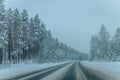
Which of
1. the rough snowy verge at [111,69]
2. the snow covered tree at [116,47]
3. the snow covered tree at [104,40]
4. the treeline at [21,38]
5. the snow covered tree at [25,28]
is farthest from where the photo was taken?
the snow covered tree at [104,40]

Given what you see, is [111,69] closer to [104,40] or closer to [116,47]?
[116,47]

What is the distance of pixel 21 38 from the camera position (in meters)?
95.3

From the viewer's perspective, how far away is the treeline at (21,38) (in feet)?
245

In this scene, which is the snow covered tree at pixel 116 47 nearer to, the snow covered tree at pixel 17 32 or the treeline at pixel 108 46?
the treeline at pixel 108 46

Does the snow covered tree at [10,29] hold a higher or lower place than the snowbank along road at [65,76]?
higher

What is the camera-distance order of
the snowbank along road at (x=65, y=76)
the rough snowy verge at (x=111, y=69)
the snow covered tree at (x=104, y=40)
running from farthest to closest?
the snow covered tree at (x=104, y=40), the rough snowy verge at (x=111, y=69), the snowbank along road at (x=65, y=76)

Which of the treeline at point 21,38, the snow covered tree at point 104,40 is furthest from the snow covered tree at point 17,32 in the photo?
the snow covered tree at point 104,40

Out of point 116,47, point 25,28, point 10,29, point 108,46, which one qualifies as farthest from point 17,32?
point 108,46

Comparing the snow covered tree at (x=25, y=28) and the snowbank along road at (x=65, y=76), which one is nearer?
the snowbank along road at (x=65, y=76)

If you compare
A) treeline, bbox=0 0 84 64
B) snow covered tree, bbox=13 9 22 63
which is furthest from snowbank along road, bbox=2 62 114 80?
snow covered tree, bbox=13 9 22 63

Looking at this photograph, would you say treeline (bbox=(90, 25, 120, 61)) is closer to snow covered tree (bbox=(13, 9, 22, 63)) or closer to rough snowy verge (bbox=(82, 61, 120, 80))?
snow covered tree (bbox=(13, 9, 22, 63))

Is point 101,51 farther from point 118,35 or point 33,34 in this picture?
point 33,34

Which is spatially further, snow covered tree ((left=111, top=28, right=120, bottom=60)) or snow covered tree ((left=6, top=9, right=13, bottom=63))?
snow covered tree ((left=111, top=28, right=120, bottom=60))

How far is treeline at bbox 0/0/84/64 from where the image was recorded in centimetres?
7455
